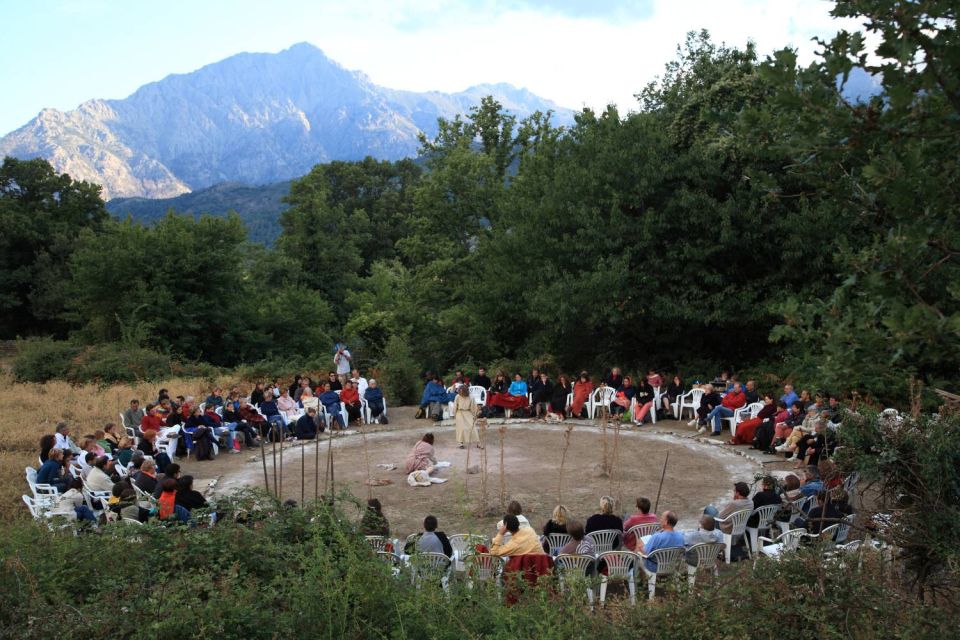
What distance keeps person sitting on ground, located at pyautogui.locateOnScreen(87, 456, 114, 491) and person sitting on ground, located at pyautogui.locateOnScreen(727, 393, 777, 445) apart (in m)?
10.9

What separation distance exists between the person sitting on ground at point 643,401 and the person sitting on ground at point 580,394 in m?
1.12

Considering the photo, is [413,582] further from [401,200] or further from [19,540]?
[401,200]

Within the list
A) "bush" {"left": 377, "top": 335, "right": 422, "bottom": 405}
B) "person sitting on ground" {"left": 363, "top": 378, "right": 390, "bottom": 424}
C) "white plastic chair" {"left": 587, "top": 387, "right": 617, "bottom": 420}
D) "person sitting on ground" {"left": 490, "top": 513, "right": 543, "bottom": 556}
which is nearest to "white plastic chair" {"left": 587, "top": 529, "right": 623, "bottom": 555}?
"person sitting on ground" {"left": 490, "top": 513, "right": 543, "bottom": 556}

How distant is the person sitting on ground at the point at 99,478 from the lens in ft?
36.3

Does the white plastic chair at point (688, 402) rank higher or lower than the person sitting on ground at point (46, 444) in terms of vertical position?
lower

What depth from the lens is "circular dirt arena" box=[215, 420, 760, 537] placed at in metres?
11.5

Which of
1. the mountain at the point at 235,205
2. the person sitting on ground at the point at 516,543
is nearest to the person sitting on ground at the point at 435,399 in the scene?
the person sitting on ground at the point at 516,543

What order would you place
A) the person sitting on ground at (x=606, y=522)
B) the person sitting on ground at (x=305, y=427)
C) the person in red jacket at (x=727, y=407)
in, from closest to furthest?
1. the person sitting on ground at (x=606, y=522)
2. the person in red jacket at (x=727, y=407)
3. the person sitting on ground at (x=305, y=427)

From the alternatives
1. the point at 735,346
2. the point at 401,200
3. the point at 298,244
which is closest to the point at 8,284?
the point at 298,244

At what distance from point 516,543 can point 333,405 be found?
33.8ft

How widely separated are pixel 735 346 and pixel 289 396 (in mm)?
11267

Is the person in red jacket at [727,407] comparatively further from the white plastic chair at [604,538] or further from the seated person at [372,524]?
the seated person at [372,524]

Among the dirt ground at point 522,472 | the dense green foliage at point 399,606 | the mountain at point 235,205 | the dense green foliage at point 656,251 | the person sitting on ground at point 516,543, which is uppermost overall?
the mountain at point 235,205

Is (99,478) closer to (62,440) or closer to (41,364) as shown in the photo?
(62,440)
